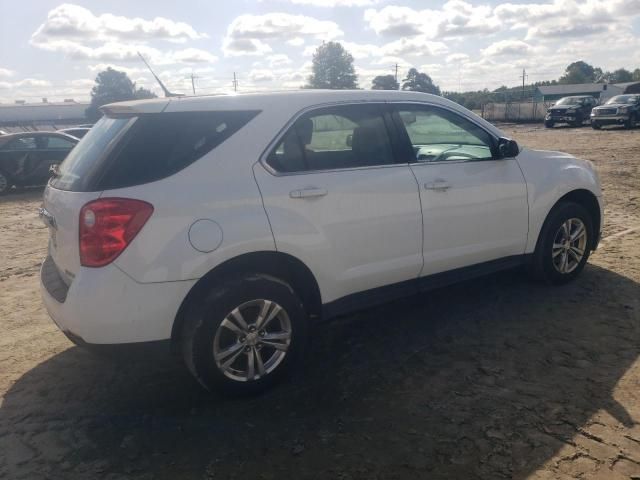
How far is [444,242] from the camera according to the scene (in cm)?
407

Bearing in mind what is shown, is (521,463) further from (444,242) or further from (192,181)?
(192,181)

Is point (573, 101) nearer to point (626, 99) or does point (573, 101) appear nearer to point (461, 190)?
point (626, 99)

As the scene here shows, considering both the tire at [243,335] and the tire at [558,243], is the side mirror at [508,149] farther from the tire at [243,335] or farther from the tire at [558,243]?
the tire at [243,335]

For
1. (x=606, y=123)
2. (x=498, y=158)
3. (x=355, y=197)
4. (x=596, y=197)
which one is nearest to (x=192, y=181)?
(x=355, y=197)

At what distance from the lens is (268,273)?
339 cm

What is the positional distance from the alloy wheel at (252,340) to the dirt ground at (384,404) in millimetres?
210

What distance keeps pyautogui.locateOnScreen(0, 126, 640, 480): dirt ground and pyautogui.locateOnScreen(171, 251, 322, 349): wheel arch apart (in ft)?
1.67

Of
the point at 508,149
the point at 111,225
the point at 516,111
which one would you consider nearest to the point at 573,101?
the point at 516,111

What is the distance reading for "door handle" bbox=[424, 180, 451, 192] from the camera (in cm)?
392

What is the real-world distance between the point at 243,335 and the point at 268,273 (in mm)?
402

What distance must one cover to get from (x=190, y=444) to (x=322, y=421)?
73cm

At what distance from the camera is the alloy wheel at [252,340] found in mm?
3221

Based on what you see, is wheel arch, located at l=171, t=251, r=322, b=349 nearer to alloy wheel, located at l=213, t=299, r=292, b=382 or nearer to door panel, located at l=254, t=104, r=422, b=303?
door panel, located at l=254, t=104, r=422, b=303

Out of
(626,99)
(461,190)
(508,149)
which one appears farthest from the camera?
(626,99)
